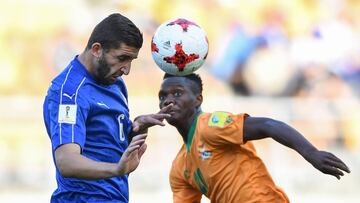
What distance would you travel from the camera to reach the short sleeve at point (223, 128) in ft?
19.1

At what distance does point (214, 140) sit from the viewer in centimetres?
600

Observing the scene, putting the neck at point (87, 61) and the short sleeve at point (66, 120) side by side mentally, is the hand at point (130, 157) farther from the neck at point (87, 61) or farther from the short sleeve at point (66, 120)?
the neck at point (87, 61)

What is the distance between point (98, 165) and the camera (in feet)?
14.8

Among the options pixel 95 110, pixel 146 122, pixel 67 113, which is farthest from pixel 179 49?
pixel 67 113

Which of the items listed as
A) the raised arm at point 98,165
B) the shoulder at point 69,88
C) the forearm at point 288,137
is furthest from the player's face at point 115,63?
the forearm at point 288,137

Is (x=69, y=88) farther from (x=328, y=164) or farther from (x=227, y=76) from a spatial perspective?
(x=227, y=76)

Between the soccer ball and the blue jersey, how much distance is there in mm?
1154

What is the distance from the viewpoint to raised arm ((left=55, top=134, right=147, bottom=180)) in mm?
4445

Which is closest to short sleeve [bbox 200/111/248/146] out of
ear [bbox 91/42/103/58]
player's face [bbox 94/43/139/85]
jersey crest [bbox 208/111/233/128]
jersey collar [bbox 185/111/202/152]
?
jersey crest [bbox 208/111/233/128]

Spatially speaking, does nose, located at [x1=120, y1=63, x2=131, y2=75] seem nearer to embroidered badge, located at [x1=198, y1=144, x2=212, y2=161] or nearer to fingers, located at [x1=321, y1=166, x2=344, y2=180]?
fingers, located at [x1=321, y1=166, x2=344, y2=180]

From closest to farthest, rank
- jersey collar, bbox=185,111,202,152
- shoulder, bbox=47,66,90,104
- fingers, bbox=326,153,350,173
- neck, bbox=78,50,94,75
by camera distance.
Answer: shoulder, bbox=47,66,90,104, neck, bbox=78,50,94,75, fingers, bbox=326,153,350,173, jersey collar, bbox=185,111,202,152

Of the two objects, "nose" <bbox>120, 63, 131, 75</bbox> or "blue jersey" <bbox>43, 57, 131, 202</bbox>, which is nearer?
"blue jersey" <bbox>43, 57, 131, 202</bbox>

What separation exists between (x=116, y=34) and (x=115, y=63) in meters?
0.17

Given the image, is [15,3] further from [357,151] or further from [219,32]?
[357,151]
